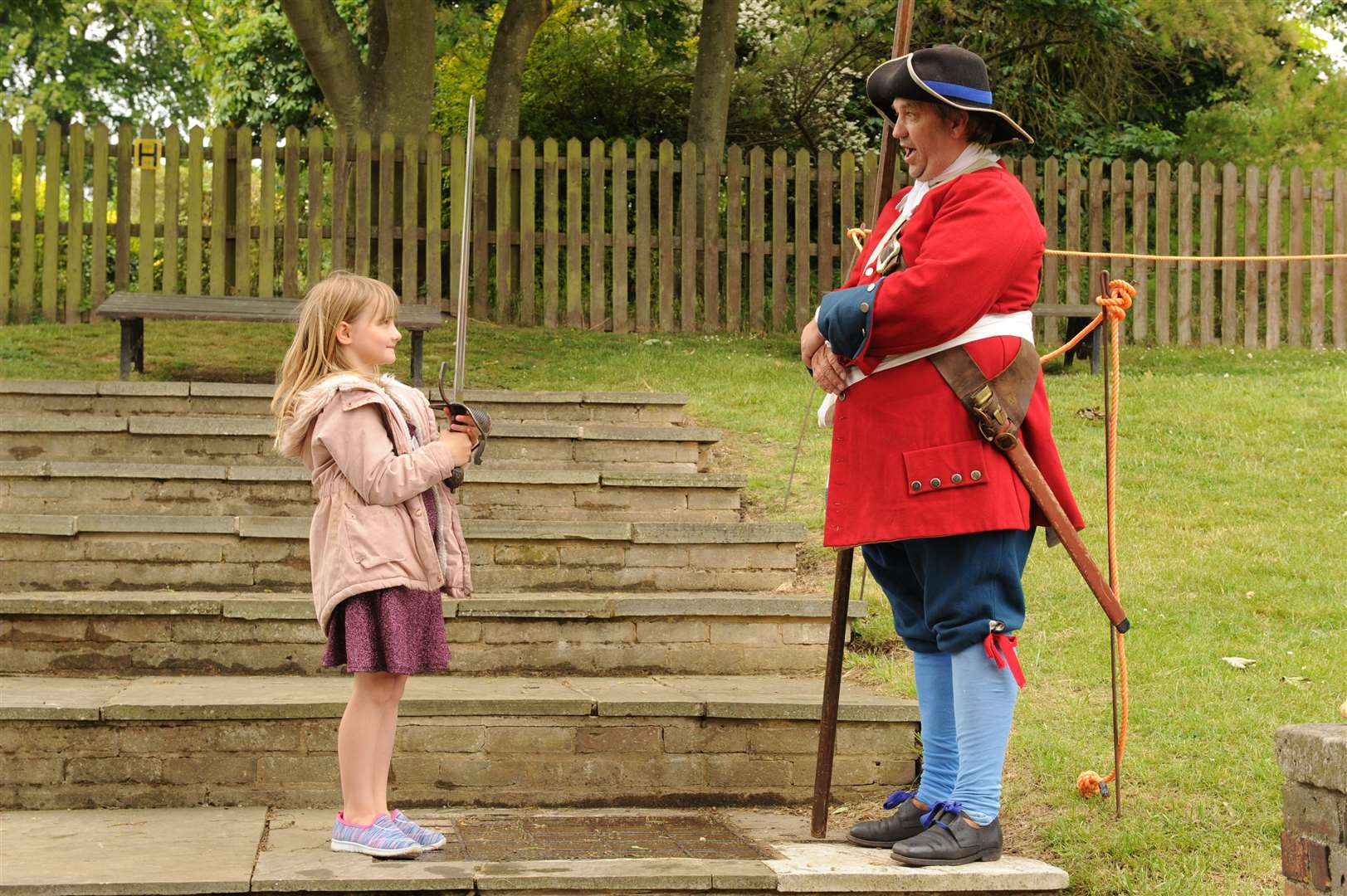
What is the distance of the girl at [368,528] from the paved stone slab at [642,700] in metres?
0.69

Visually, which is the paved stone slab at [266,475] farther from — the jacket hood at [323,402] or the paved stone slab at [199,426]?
the jacket hood at [323,402]

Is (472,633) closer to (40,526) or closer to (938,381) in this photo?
(40,526)

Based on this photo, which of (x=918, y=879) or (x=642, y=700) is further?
(x=642, y=700)

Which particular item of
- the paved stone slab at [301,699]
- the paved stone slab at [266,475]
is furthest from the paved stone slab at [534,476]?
the paved stone slab at [301,699]

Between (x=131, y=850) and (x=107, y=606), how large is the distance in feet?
4.28

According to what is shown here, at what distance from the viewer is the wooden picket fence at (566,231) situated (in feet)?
35.4

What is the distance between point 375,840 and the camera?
326 centimetres

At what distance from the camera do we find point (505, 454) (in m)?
6.27

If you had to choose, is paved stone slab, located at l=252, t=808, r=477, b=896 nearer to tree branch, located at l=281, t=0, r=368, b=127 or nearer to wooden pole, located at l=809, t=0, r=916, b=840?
wooden pole, located at l=809, t=0, r=916, b=840

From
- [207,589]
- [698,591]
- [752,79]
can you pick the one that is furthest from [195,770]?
[752,79]

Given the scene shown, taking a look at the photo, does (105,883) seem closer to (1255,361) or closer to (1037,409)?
(1037,409)

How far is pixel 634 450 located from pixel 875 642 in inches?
74.0

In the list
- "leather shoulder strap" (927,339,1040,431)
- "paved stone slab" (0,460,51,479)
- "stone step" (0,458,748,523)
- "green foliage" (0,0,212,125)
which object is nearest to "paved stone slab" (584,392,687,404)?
"stone step" (0,458,748,523)

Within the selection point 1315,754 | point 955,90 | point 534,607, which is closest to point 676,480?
point 534,607
